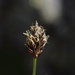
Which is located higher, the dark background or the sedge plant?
the dark background

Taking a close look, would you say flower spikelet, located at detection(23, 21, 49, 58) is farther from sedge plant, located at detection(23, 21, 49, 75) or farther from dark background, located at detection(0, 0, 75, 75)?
dark background, located at detection(0, 0, 75, 75)

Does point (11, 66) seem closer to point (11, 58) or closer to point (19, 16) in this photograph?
point (11, 58)

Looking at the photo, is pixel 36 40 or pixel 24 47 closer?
pixel 36 40

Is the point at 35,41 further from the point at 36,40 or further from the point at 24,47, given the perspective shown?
the point at 24,47

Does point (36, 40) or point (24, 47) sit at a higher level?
point (24, 47)

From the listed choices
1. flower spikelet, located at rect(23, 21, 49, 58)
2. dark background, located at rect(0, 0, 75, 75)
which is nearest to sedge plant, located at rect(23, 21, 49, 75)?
flower spikelet, located at rect(23, 21, 49, 58)

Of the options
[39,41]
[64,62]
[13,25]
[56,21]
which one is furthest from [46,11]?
[39,41]

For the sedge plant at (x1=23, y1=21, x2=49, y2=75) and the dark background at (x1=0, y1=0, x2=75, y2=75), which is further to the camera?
the dark background at (x1=0, y1=0, x2=75, y2=75)

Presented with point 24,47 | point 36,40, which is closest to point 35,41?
point 36,40

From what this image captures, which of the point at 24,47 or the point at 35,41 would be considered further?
the point at 24,47

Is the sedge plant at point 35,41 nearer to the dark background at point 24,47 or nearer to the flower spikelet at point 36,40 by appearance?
the flower spikelet at point 36,40
